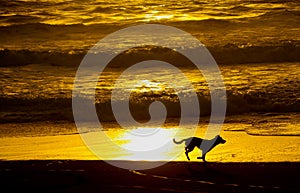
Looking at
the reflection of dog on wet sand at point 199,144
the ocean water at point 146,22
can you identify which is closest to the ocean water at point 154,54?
the ocean water at point 146,22

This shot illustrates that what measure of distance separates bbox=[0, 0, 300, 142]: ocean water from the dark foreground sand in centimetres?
290

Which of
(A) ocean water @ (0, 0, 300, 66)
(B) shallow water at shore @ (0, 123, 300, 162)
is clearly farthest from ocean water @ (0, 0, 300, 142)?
(B) shallow water at shore @ (0, 123, 300, 162)

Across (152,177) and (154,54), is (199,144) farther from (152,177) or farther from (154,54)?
(154,54)

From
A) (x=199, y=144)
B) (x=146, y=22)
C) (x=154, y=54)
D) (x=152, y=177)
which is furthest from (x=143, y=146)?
(x=146, y=22)

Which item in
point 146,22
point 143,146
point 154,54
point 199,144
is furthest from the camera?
point 146,22

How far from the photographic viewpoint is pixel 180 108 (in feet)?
48.7

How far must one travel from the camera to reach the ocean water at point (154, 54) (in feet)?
48.2

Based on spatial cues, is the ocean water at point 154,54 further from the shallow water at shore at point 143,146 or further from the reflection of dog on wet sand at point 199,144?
the reflection of dog on wet sand at point 199,144

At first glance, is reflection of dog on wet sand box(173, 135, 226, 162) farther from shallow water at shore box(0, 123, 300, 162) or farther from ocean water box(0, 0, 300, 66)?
ocean water box(0, 0, 300, 66)

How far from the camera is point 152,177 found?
903cm

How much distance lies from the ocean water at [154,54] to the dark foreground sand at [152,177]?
9.52ft

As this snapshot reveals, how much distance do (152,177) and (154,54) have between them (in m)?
13.9

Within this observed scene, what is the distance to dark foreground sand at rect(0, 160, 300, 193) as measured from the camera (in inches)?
338

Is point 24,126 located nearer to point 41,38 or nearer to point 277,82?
point 277,82
